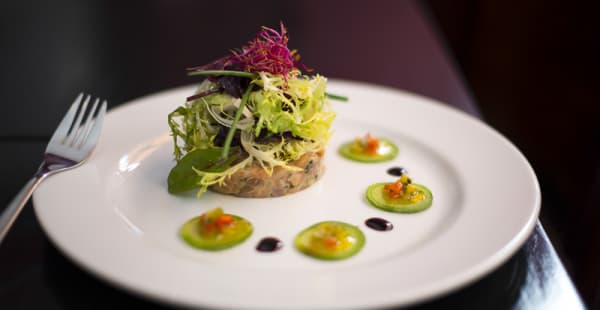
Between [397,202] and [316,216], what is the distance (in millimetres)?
327

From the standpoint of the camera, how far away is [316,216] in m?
2.32

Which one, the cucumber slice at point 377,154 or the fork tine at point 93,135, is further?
the cucumber slice at point 377,154

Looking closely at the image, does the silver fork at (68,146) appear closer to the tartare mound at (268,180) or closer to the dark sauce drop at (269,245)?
the tartare mound at (268,180)

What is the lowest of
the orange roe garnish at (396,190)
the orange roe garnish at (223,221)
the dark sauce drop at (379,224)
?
the dark sauce drop at (379,224)

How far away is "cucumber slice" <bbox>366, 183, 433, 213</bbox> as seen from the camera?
2.33 metres

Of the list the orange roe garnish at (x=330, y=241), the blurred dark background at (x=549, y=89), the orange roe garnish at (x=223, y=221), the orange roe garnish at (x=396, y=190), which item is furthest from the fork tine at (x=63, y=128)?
the blurred dark background at (x=549, y=89)

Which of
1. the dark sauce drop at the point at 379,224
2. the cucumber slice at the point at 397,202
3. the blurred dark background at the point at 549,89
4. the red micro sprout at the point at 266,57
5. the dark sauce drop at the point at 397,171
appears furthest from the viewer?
the blurred dark background at the point at 549,89

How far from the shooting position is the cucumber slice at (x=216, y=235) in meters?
2.02

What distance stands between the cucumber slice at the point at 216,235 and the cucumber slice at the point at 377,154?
80 centimetres

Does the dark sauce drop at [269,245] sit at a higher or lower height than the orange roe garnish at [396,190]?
higher

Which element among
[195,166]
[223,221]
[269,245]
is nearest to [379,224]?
[269,245]

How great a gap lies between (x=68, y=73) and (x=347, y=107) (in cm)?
172

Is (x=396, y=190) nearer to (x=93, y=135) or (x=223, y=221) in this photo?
(x=223, y=221)

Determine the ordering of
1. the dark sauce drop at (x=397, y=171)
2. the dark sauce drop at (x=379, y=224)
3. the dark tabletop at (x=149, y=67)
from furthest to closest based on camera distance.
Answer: the dark sauce drop at (x=397, y=171) → the dark sauce drop at (x=379, y=224) → the dark tabletop at (x=149, y=67)
